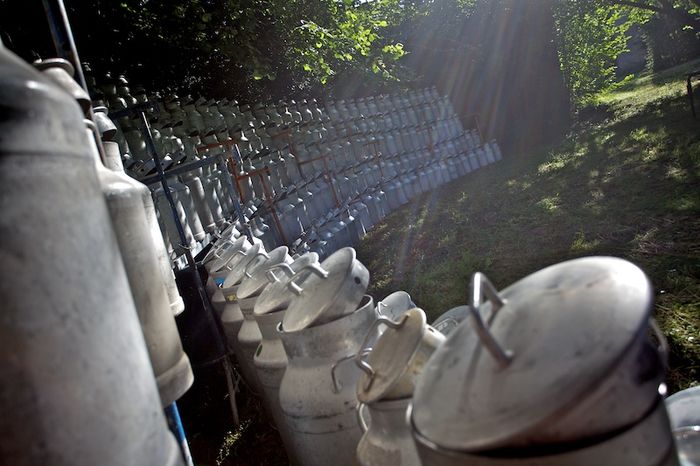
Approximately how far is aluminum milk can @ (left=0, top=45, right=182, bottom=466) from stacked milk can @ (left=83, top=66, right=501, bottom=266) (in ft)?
8.04

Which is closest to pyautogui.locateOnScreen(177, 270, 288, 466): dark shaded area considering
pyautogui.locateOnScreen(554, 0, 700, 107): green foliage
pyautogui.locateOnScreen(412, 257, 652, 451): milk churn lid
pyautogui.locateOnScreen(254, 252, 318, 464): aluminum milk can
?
pyautogui.locateOnScreen(254, 252, 318, 464): aluminum milk can

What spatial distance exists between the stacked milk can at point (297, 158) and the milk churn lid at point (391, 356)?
2041mm

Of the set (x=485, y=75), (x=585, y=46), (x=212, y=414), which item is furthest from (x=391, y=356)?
(x=585, y=46)

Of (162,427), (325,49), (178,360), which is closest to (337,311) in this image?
(178,360)

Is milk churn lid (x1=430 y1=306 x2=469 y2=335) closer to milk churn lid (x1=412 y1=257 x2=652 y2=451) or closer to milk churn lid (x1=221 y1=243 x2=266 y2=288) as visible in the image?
milk churn lid (x1=412 y1=257 x2=652 y2=451)

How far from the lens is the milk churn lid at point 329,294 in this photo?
1.73 m

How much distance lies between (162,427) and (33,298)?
32 centimetres

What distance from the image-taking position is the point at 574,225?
4.57 m

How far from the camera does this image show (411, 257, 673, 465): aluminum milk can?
74cm

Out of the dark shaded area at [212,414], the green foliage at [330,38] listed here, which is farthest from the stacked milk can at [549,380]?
the green foliage at [330,38]

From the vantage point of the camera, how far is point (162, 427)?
869 millimetres

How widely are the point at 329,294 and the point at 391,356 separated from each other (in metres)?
0.41

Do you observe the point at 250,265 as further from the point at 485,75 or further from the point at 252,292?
the point at 485,75

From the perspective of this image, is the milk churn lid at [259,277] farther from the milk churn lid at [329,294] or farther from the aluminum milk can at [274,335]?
the milk churn lid at [329,294]
